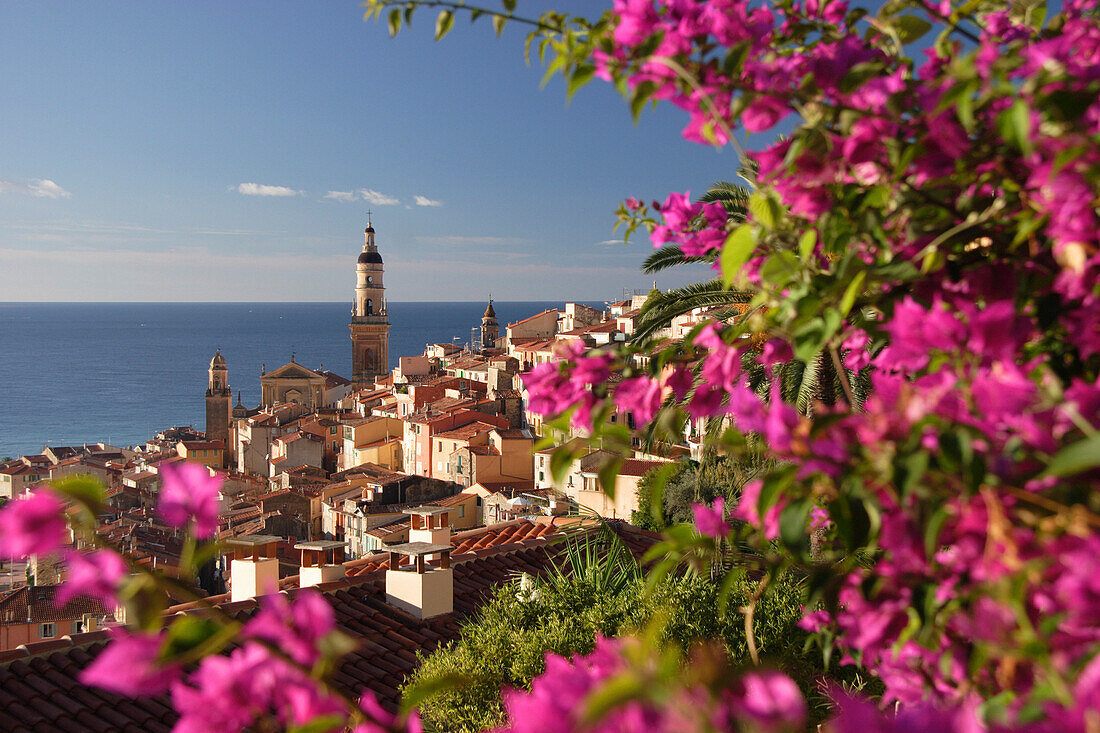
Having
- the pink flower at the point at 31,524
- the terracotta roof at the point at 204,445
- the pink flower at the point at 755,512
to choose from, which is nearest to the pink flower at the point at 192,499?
the pink flower at the point at 31,524

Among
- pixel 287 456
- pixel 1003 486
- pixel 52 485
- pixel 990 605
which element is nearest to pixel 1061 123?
pixel 1003 486

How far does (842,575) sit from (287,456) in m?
42.8

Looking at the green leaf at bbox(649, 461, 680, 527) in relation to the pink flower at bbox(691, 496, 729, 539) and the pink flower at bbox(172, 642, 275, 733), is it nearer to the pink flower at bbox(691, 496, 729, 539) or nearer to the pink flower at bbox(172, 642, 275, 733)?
the pink flower at bbox(691, 496, 729, 539)

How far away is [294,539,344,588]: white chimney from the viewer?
26.0ft

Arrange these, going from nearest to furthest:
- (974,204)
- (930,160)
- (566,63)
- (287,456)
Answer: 1. (930,160)
2. (974,204)
3. (566,63)
4. (287,456)

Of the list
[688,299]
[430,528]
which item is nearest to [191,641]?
[688,299]

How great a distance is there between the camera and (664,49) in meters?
1.36

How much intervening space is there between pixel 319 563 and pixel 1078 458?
26.4 feet

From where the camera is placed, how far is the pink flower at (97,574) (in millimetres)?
890

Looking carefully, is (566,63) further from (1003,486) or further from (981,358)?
(1003,486)

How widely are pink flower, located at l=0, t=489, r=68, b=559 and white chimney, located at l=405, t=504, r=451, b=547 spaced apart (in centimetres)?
823

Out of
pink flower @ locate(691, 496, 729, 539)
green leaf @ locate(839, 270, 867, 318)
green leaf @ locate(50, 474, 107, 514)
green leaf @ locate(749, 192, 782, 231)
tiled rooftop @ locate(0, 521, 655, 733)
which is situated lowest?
tiled rooftop @ locate(0, 521, 655, 733)

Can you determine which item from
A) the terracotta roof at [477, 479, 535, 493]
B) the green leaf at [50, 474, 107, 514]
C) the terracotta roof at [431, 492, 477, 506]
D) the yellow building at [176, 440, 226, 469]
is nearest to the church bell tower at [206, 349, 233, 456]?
the yellow building at [176, 440, 226, 469]

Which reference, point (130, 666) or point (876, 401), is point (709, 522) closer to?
point (876, 401)
